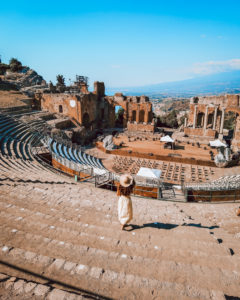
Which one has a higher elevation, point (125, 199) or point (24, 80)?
point (24, 80)

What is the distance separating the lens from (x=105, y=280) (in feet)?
10.1

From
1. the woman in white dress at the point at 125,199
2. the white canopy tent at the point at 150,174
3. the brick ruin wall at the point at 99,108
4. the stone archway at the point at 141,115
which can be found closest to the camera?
the woman in white dress at the point at 125,199

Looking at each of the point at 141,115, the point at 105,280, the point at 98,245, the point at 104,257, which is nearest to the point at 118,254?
the point at 104,257

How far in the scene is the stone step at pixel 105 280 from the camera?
A: 2.83 metres

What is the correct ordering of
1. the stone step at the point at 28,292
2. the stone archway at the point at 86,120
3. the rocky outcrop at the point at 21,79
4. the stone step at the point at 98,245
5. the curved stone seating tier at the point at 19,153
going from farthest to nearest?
1. the rocky outcrop at the point at 21,79
2. the stone archway at the point at 86,120
3. the curved stone seating tier at the point at 19,153
4. the stone step at the point at 98,245
5. the stone step at the point at 28,292

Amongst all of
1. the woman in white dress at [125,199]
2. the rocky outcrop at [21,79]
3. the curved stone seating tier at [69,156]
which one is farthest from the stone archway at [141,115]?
the woman in white dress at [125,199]

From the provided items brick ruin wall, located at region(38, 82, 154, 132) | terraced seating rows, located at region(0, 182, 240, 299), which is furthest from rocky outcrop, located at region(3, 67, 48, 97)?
terraced seating rows, located at region(0, 182, 240, 299)

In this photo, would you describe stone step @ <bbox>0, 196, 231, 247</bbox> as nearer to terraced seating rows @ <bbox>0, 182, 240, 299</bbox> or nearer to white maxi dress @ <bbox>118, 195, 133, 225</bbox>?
terraced seating rows @ <bbox>0, 182, 240, 299</bbox>

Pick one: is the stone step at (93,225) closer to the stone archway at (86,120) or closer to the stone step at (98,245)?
the stone step at (98,245)

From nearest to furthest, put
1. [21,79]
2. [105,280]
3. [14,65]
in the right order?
[105,280] < [21,79] < [14,65]

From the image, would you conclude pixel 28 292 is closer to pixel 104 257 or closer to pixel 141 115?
pixel 104 257

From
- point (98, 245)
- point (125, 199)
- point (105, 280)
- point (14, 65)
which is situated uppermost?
point (14, 65)

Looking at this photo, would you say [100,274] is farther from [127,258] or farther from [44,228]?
[44,228]

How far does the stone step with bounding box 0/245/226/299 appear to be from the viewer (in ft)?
9.29
